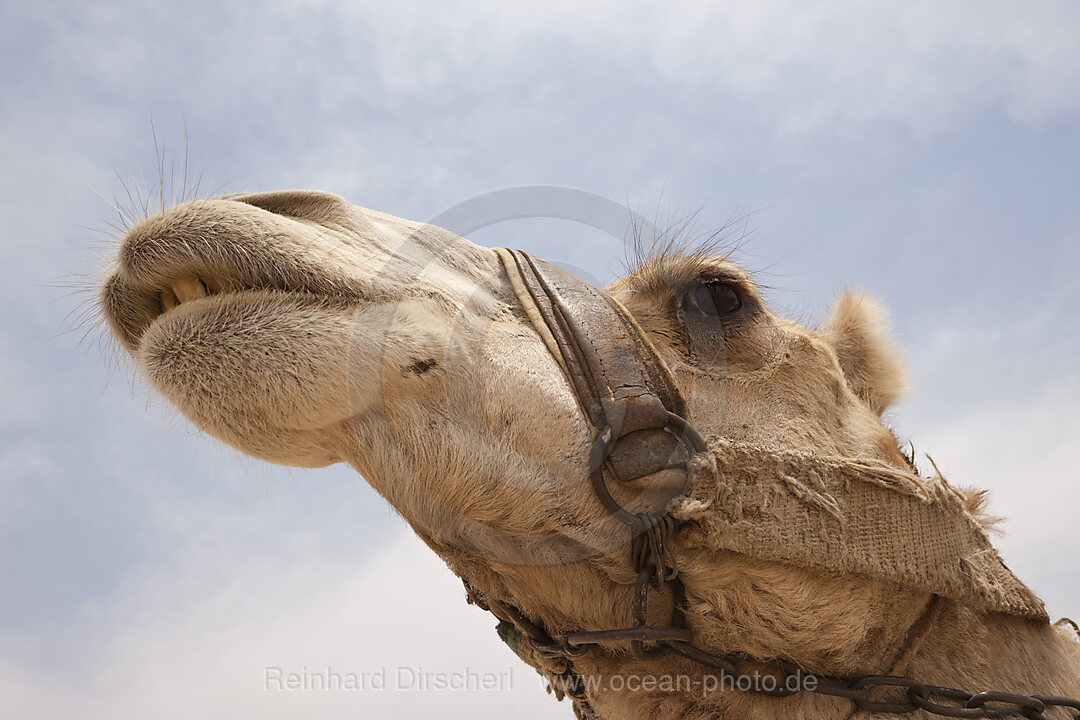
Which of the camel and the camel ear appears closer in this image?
the camel

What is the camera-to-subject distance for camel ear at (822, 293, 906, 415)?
325cm

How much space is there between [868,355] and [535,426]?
172 centimetres

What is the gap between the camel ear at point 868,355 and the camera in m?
3.25

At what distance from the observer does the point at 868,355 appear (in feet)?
10.8

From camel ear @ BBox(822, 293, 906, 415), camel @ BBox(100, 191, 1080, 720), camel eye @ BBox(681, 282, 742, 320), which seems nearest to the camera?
camel @ BBox(100, 191, 1080, 720)

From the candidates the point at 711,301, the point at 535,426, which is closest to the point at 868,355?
the point at 711,301

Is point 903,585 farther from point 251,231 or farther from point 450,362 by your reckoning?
point 251,231

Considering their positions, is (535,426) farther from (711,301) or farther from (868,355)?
(868,355)

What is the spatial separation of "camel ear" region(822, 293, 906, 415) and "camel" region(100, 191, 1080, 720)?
0.37 metres

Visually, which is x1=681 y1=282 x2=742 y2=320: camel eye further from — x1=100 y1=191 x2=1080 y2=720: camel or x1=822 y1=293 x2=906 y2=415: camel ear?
x1=822 y1=293 x2=906 y2=415: camel ear

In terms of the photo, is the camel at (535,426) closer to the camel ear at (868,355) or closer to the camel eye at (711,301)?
the camel eye at (711,301)

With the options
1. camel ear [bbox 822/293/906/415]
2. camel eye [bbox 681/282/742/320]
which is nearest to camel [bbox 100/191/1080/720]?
camel eye [bbox 681/282/742/320]

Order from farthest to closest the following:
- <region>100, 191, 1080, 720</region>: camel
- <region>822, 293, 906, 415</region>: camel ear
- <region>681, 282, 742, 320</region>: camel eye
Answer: <region>822, 293, 906, 415</region>: camel ear → <region>681, 282, 742, 320</region>: camel eye → <region>100, 191, 1080, 720</region>: camel

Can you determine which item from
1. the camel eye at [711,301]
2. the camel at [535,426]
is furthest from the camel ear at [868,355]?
the camel eye at [711,301]
